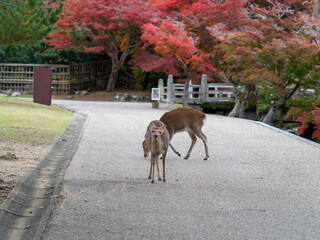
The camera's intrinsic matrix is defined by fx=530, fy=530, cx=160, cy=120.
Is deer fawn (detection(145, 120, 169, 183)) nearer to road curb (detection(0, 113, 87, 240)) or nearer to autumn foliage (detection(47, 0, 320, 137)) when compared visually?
road curb (detection(0, 113, 87, 240))

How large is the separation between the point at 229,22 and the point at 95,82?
1753 cm

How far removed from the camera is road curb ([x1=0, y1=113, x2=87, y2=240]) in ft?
17.5

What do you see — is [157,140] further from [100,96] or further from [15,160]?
[100,96]

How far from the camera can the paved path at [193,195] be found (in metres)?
5.29

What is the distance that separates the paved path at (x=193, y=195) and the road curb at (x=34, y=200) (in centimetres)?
16

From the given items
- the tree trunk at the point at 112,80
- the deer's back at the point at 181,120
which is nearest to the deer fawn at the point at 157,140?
the deer's back at the point at 181,120

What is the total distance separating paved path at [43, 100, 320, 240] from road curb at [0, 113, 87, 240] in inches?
6.2

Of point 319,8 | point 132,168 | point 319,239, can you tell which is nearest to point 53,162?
point 132,168

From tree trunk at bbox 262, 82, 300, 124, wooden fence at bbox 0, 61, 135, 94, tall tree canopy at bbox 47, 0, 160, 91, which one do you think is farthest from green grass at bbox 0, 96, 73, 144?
wooden fence at bbox 0, 61, 135, 94

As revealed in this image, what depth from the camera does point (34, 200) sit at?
6.66 meters

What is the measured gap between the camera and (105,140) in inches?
499

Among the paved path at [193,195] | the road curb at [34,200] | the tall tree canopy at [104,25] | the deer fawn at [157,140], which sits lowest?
the road curb at [34,200]

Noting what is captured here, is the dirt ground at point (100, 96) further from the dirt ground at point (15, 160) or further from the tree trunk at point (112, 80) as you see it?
the dirt ground at point (15, 160)

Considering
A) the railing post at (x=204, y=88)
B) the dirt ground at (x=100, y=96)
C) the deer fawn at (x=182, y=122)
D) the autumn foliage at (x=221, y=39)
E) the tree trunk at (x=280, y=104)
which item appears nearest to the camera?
the deer fawn at (x=182, y=122)
